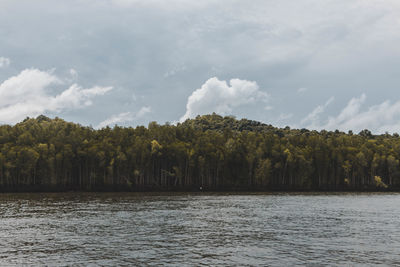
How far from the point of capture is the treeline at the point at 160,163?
157m

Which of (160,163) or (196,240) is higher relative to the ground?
(160,163)

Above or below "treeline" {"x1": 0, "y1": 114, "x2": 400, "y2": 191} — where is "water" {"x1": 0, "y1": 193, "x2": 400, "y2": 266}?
below

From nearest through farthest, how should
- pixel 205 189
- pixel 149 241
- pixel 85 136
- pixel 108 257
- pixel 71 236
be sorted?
1. pixel 108 257
2. pixel 149 241
3. pixel 71 236
4. pixel 205 189
5. pixel 85 136

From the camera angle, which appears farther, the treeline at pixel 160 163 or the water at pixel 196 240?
the treeline at pixel 160 163

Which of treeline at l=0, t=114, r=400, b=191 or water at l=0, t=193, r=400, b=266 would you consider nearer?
water at l=0, t=193, r=400, b=266

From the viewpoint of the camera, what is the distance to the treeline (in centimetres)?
15725

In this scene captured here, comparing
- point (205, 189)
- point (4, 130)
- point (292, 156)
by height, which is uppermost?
point (4, 130)

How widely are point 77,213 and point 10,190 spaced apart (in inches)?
3803

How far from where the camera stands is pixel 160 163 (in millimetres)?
181500

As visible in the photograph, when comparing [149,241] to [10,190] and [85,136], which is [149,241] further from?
[85,136]

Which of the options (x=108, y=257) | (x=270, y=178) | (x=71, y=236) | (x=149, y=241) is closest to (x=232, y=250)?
(x=149, y=241)

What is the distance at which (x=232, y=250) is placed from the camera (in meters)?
38.6

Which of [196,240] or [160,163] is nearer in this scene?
[196,240]

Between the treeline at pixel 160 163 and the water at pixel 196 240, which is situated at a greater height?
the treeline at pixel 160 163
